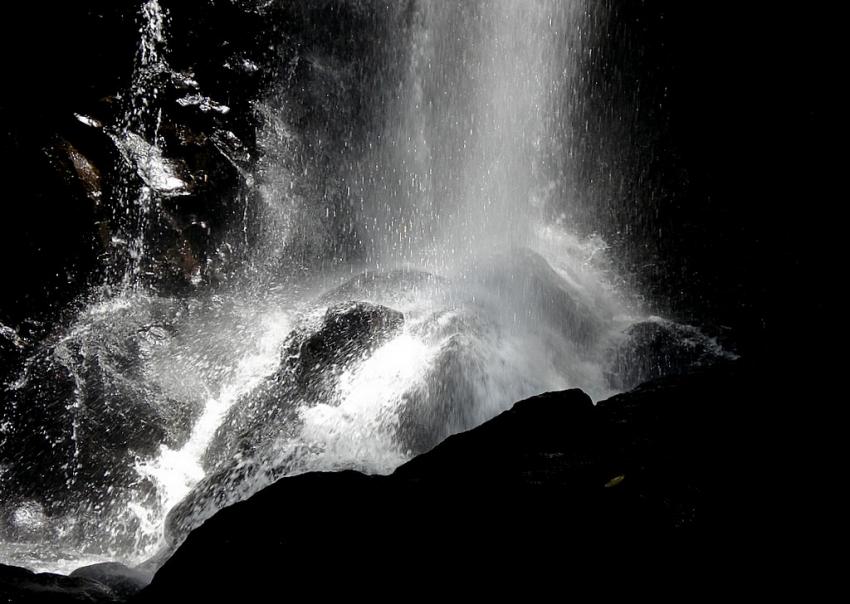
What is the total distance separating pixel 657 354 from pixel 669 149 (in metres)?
6.96

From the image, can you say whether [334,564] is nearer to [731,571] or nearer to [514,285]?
[731,571]

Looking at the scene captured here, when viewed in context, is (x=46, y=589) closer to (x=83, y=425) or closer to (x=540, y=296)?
(x=83, y=425)

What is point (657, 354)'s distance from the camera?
806cm

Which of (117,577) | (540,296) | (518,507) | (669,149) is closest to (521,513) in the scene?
(518,507)

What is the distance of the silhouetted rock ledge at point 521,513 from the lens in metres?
1.65

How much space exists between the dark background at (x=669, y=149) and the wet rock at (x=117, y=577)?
197 inches

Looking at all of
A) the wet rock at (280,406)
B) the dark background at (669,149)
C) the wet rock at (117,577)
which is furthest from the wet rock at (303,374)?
the dark background at (669,149)

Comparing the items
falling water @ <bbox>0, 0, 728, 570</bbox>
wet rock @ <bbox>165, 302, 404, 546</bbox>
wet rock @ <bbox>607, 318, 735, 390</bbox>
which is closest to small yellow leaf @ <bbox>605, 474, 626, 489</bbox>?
falling water @ <bbox>0, 0, 728, 570</bbox>

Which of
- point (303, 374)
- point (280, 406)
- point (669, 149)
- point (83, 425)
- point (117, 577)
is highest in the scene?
point (669, 149)

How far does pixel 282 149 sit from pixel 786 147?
11.6 meters

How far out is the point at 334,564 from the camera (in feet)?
6.47

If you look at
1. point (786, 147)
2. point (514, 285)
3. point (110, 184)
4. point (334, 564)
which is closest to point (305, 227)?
point (110, 184)

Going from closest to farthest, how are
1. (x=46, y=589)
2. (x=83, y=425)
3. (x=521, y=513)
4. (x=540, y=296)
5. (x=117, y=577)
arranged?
(x=521, y=513)
(x=46, y=589)
(x=117, y=577)
(x=83, y=425)
(x=540, y=296)

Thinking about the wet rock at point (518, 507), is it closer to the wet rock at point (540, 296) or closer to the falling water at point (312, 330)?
the falling water at point (312, 330)
